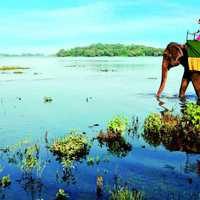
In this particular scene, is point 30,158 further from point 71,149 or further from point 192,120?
point 192,120

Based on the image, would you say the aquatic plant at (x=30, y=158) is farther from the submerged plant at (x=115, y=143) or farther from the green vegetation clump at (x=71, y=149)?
the submerged plant at (x=115, y=143)

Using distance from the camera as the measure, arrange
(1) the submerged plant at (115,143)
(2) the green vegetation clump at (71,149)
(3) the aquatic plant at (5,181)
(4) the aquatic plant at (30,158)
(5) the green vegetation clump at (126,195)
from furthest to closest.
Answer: (1) the submerged plant at (115,143) < (2) the green vegetation clump at (71,149) < (4) the aquatic plant at (30,158) < (3) the aquatic plant at (5,181) < (5) the green vegetation clump at (126,195)

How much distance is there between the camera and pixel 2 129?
75.6 ft

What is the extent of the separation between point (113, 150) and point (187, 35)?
44.3ft

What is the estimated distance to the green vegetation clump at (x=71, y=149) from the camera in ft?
54.5

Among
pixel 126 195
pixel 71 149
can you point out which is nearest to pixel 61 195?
pixel 126 195

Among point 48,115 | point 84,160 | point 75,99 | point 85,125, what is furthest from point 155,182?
point 75,99

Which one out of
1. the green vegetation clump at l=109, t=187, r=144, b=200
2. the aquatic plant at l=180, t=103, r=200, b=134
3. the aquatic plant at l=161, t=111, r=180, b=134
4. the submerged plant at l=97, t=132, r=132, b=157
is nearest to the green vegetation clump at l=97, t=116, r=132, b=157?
the submerged plant at l=97, t=132, r=132, b=157

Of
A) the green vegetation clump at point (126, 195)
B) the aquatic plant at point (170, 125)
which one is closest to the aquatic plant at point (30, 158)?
the green vegetation clump at point (126, 195)

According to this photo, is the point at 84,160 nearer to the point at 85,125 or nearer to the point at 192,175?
the point at 192,175

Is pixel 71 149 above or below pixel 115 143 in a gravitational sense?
above

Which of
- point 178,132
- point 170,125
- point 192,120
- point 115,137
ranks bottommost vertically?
point 115,137

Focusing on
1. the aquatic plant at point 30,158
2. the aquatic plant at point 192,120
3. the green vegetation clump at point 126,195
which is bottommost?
the aquatic plant at point 30,158

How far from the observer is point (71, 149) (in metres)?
16.9
